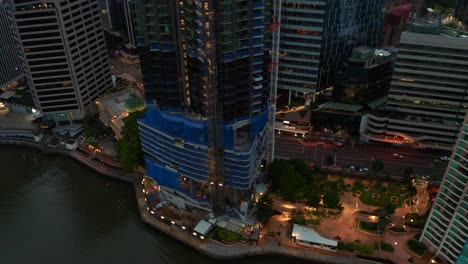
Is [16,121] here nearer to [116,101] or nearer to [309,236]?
[116,101]

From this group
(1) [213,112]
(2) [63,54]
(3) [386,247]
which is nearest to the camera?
(1) [213,112]

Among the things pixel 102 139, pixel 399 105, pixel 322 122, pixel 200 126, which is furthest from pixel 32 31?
pixel 399 105

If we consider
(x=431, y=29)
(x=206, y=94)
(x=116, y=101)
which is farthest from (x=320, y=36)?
(x=116, y=101)

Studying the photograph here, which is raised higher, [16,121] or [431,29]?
[431,29]

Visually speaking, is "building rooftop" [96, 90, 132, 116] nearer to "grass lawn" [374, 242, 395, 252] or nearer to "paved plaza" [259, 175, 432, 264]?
"paved plaza" [259, 175, 432, 264]

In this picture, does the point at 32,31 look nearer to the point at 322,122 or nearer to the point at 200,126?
the point at 200,126

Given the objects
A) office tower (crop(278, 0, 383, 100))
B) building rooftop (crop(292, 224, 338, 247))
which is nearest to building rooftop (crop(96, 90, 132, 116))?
office tower (crop(278, 0, 383, 100))
